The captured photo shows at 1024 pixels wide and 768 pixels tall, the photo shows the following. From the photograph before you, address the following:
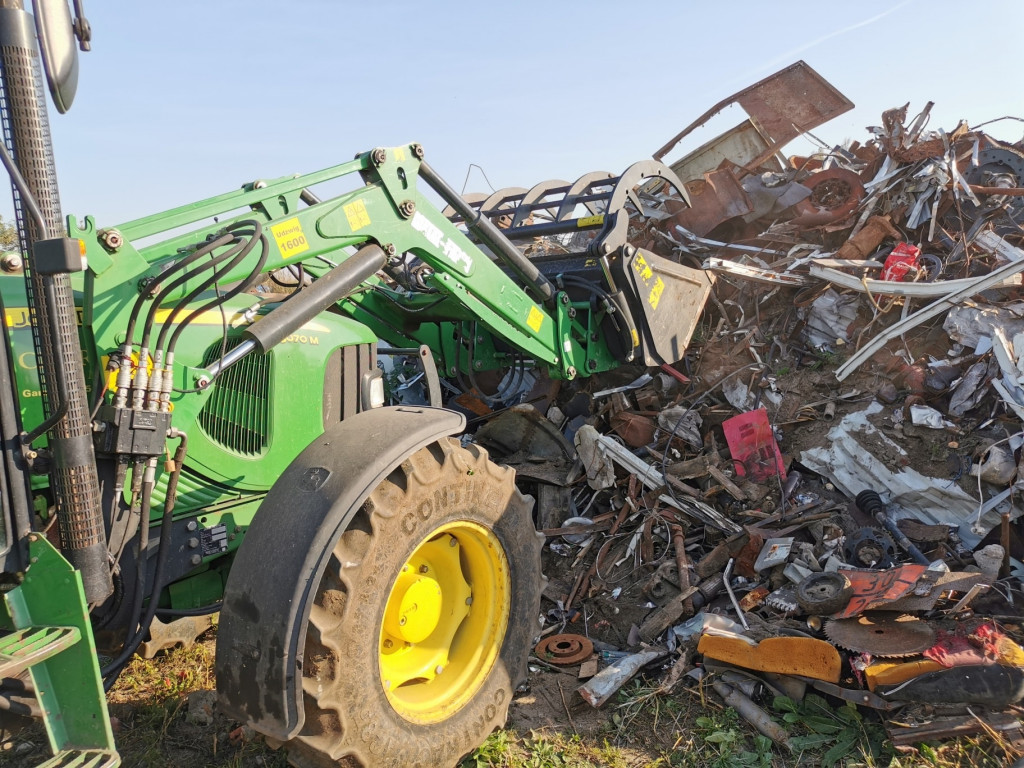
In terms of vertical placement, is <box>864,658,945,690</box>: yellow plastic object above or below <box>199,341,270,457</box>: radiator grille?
below

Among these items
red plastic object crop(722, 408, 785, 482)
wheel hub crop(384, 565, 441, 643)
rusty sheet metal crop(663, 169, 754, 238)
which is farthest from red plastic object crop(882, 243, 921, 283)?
wheel hub crop(384, 565, 441, 643)

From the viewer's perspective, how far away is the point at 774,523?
15.1ft

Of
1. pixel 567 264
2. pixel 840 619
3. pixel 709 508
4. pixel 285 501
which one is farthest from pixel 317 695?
pixel 567 264

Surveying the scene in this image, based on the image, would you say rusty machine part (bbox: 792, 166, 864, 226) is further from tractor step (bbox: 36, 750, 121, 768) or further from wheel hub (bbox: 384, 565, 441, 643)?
tractor step (bbox: 36, 750, 121, 768)

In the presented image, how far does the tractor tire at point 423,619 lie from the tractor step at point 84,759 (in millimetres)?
542

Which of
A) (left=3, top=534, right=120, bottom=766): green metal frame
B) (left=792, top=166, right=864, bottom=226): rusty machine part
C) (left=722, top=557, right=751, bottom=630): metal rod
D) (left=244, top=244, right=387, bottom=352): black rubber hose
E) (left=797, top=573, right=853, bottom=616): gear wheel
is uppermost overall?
(left=792, top=166, right=864, bottom=226): rusty machine part

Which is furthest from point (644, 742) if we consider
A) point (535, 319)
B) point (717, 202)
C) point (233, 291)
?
point (717, 202)

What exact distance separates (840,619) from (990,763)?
0.77 metres

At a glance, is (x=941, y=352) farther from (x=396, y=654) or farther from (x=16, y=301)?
(x=16, y=301)

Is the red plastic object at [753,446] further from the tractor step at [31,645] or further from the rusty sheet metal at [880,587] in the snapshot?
the tractor step at [31,645]

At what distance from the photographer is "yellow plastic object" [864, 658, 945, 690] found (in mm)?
3203

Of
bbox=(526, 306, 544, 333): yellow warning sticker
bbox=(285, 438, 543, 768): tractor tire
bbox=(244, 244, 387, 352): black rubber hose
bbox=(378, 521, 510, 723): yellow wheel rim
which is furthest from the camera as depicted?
bbox=(526, 306, 544, 333): yellow warning sticker

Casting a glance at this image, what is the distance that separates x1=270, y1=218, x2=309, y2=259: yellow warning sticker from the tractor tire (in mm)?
954

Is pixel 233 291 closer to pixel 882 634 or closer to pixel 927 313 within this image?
pixel 882 634
